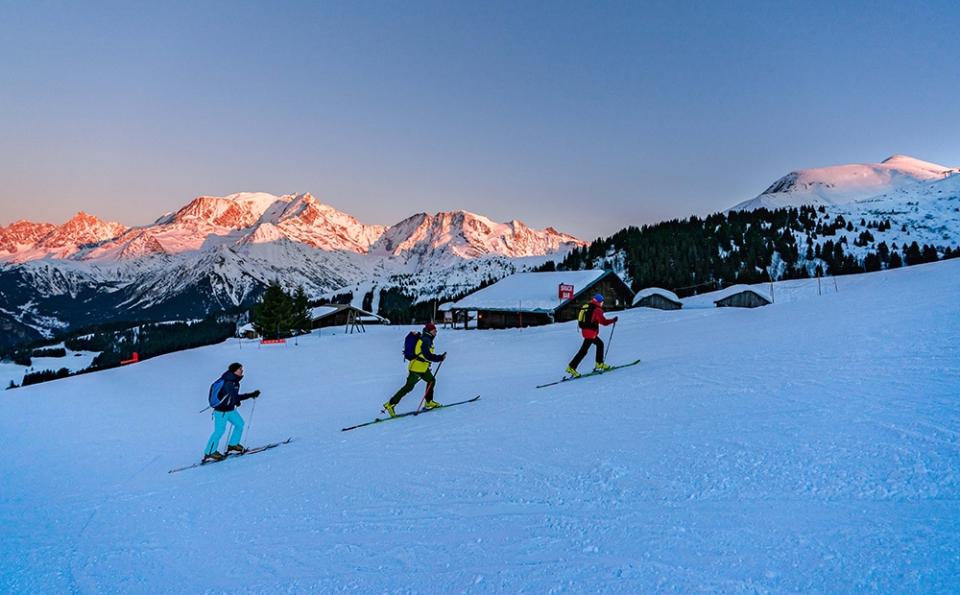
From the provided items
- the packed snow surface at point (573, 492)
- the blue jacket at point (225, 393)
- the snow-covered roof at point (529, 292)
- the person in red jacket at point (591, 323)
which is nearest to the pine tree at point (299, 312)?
the snow-covered roof at point (529, 292)

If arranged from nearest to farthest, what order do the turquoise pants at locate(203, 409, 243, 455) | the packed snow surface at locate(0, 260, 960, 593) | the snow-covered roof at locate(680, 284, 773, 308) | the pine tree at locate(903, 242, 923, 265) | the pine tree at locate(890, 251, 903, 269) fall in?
1. the packed snow surface at locate(0, 260, 960, 593)
2. the turquoise pants at locate(203, 409, 243, 455)
3. the snow-covered roof at locate(680, 284, 773, 308)
4. the pine tree at locate(890, 251, 903, 269)
5. the pine tree at locate(903, 242, 923, 265)

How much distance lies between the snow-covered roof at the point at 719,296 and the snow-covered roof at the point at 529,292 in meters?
11.5

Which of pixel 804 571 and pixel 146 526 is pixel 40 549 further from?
pixel 804 571

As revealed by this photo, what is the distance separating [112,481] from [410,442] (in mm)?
5456

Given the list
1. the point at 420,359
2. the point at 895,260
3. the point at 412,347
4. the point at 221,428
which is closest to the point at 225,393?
the point at 221,428

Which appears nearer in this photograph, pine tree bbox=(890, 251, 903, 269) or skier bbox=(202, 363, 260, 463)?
skier bbox=(202, 363, 260, 463)

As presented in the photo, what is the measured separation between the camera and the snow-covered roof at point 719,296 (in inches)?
1832

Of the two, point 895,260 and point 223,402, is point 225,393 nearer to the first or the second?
point 223,402

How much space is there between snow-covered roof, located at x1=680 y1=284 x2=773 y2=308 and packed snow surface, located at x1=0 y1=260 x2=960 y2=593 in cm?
3700

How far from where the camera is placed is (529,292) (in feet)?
169

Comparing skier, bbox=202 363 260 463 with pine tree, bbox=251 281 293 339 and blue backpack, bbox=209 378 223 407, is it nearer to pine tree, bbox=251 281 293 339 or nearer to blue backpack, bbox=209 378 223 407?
blue backpack, bbox=209 378 223 407

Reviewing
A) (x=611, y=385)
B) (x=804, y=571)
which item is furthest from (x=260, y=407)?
(x=804, y=571)

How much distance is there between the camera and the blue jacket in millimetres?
9430

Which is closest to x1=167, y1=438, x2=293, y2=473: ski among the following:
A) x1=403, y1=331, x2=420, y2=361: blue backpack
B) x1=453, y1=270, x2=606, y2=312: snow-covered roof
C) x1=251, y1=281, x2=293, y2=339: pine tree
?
x1=403, y1=331, x2=420, y2=361: blue backpack
